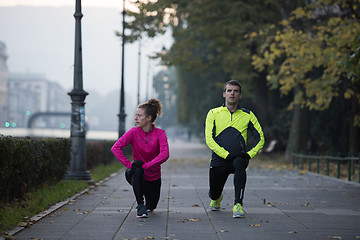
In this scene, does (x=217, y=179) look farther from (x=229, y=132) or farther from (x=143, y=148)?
(x=143, y=148)

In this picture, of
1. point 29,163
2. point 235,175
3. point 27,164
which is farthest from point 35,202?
point 235,175

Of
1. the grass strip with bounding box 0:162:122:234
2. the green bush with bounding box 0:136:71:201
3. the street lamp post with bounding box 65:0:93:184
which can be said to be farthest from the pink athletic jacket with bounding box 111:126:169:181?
the street lamp post with bounding box 65:0:93:184

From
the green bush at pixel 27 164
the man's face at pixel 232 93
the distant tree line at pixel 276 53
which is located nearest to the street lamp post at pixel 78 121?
the green bush at pixel 27 164

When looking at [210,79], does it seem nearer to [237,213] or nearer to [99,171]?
[99,171]

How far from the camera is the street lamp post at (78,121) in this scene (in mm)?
14188

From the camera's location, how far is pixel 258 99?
34625 mm

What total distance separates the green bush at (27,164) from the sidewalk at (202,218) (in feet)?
2.52

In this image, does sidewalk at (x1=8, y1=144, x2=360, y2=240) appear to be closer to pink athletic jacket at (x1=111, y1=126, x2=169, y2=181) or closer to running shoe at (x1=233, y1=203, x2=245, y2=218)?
running shoe at (x1=233, y1=203, x2=245, y2=218)

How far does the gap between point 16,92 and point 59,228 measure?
14170 centimetres

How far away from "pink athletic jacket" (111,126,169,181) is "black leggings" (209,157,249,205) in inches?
27.9

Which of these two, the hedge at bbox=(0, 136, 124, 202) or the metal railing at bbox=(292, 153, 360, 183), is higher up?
the hedge at bbox=(0, 136, 124, 202)

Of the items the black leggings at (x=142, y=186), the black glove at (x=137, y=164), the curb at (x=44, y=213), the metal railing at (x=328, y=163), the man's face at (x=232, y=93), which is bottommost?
the metal railing at (x=328, y=163)

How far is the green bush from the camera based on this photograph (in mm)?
8617

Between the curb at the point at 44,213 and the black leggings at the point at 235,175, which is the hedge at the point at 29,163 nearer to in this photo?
the curb at the point at 44,213
